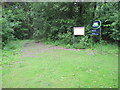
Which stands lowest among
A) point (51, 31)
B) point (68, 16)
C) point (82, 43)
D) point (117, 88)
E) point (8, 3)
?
point (117, 88)

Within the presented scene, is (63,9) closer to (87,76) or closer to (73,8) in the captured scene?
(73,8)

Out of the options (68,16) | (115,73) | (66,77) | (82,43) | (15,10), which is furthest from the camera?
(15,10)

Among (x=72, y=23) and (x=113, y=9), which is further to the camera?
(x=72, y=23)

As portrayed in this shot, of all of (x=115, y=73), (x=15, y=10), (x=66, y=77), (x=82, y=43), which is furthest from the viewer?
(x=15, y=10)

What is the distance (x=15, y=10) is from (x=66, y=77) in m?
15.9

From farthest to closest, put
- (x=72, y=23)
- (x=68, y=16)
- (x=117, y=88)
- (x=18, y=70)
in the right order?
(x=68, y=16), (x=72, y=23), (x=18, y=70), (x=117, y=88)

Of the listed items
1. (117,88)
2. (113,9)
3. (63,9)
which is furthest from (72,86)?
(63,9)

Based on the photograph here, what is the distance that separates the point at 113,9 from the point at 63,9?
387cm

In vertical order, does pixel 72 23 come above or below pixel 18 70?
above

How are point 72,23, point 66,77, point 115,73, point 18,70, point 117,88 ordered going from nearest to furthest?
point 117,88
point 66,77
point 115,73
point 18,70
point 72,23

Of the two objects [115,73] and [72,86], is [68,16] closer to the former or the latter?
[115,73]

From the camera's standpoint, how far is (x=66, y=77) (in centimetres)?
370

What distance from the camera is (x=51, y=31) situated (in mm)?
11570

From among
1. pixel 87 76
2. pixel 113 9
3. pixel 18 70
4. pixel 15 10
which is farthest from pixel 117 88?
pixel 15 10
